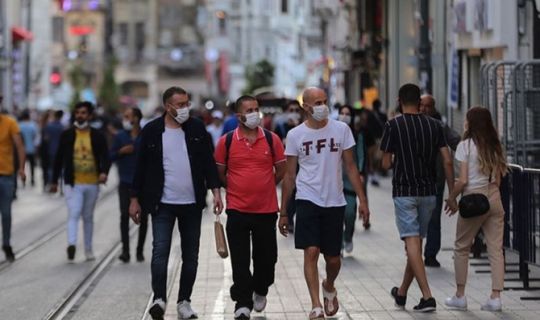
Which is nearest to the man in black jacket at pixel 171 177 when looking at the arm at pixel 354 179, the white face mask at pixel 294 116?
the arm at pixel 354 179

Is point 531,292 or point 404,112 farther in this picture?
point 531,292

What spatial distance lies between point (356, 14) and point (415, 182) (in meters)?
44.9

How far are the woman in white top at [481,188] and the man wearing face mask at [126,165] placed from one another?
6031 mm

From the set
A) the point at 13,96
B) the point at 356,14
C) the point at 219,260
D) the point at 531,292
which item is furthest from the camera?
the point at 13,96

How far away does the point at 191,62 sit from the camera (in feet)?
376

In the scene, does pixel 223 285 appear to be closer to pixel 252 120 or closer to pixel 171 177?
pixel 171 177

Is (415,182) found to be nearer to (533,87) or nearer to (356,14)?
(533,87)

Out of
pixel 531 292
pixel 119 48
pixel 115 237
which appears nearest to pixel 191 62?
pixel 119 48

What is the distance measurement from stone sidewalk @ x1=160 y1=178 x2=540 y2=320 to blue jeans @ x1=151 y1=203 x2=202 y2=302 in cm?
44

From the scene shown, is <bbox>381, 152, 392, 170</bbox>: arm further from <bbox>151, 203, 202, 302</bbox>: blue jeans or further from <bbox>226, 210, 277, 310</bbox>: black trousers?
<bbox>151, 203, 202, 302</bbox>: blue jeans

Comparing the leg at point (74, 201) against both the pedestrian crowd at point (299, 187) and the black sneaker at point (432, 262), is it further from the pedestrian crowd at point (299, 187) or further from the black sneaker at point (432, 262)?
the pedestrian crowd at point (299, 187)

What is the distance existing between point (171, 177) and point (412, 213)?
2050 millimetres

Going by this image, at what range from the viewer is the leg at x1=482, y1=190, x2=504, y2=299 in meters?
12.6

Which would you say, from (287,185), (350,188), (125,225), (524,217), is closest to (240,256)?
(287,185)
